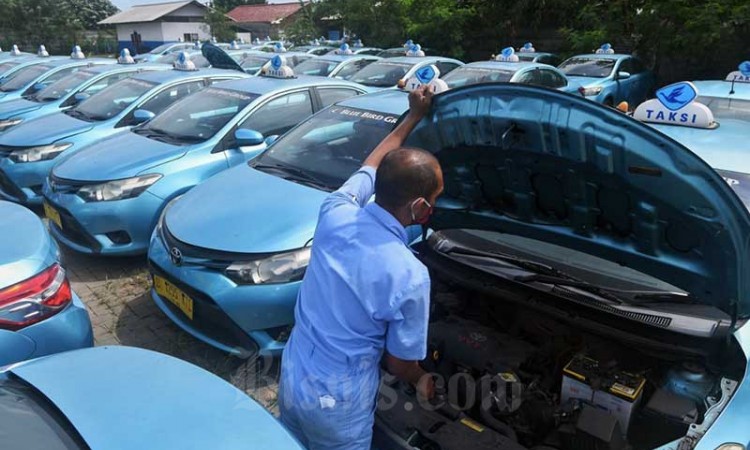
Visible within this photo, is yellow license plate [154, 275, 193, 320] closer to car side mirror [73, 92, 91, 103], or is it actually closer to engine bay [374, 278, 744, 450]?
engine bay [374, 278, 744, 450]

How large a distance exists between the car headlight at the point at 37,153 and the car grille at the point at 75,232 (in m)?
1.58

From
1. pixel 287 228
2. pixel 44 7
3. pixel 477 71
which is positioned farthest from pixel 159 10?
pixel 287 228

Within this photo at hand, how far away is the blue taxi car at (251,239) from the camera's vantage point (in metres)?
2.95

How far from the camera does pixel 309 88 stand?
5.26m

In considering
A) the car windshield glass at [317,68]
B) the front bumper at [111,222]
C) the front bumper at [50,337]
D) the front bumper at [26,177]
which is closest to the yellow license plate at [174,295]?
the front bumper at [50,337]

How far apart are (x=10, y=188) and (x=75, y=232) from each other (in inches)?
87.5

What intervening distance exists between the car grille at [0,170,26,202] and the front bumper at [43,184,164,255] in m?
1.76

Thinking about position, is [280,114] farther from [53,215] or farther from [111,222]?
[53,215]

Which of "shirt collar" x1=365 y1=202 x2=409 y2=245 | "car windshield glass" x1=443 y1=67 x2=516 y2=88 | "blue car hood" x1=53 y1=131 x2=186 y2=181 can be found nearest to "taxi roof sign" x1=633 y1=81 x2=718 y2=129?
"shirt collar" x1=365 y1=202 x2=409 y2=245

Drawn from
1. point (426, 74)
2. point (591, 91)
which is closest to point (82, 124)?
point (426, 74)

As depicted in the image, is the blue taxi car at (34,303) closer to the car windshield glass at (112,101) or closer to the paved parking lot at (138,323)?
the paved parking lot at (138,323)

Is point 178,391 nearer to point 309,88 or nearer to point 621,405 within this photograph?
point 621,405

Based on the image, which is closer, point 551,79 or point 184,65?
point 184,65

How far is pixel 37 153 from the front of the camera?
5.71 meters
